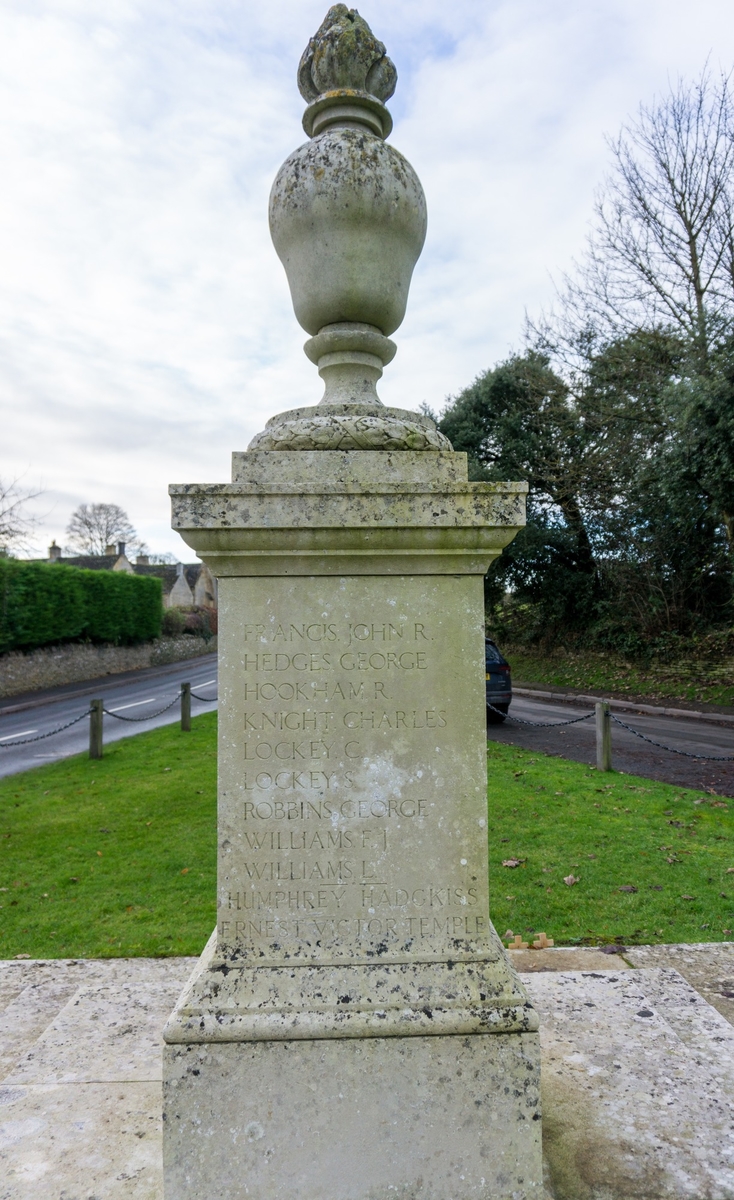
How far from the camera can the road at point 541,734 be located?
30.8 feet

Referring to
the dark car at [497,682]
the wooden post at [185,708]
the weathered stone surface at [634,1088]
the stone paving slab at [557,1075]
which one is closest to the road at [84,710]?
the wooden post at [185,708]

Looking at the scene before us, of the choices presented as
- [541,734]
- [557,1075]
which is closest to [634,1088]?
[557,1075]

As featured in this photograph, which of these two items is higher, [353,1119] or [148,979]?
[353,1119]

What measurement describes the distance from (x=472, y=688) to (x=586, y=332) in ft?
61.8

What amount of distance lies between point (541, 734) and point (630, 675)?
22.0 feet

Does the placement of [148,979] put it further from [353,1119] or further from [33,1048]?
[353,1119]

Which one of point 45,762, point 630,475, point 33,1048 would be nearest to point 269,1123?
point 33,1048

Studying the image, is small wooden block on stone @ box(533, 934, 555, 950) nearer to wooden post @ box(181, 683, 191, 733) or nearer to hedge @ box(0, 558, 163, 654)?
wooden post @ box(181, 683, 191, 733)

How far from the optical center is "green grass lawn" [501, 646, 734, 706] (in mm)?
15281

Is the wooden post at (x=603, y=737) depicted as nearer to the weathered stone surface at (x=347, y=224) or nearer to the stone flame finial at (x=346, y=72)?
the weathered stone surface at (x=347, y=224)

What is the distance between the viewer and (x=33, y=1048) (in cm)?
274

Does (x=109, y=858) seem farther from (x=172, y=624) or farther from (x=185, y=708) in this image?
(x=172, y=624)

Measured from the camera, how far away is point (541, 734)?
39.5 feet

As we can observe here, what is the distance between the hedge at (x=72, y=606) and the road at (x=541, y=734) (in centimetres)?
250
